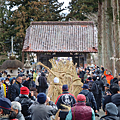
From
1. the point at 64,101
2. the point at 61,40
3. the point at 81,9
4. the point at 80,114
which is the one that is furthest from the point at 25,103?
the point at 81,9

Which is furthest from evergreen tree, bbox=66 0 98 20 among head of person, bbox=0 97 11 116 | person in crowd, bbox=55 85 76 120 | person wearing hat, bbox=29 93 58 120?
head of person, bbox=0 97 11 116

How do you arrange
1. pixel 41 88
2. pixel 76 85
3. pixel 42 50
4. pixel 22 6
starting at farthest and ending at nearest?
pixel 22 6 → pixel 42 50 → pixel 41 88 → pixel 76 85

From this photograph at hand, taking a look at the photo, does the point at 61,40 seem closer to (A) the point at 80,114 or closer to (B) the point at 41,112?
(B) the point at 41,112

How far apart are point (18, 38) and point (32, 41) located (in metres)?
10.1

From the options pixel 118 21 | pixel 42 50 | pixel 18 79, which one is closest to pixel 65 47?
pixel 42 50

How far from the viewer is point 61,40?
84.6ft

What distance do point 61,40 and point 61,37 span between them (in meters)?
0.47

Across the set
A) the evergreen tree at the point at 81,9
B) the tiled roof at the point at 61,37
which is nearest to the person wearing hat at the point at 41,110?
the tiled roof at the point at 61,37

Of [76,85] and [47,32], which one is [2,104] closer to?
[76,85]

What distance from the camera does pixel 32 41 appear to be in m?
25.6

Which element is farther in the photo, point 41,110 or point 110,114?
point 41,110

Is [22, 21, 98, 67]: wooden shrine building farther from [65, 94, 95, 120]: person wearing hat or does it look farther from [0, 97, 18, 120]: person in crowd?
[0, 97, 18, 120]: person in crowd

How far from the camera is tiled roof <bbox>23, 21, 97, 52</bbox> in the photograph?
81.1 ft

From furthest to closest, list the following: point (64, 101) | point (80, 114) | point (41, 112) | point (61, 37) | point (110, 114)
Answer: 1. point (61, 37)
2. point (64, 101)
3. point (41, 112)
4. point (80, 114)
5. point (110, 114)
